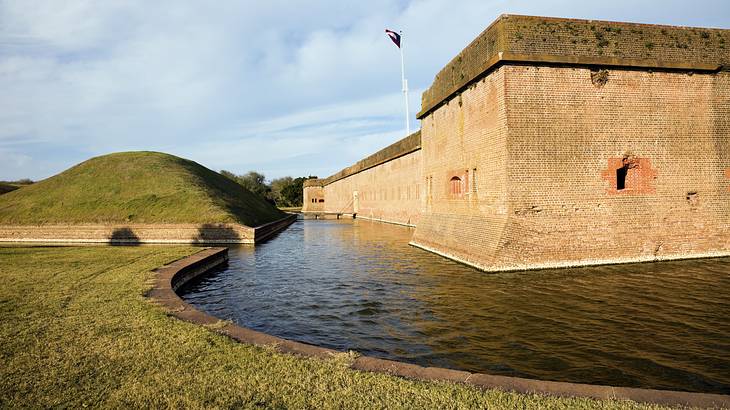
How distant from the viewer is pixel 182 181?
32875mm

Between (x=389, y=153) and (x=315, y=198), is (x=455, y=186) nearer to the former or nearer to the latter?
(x=389, y=153)

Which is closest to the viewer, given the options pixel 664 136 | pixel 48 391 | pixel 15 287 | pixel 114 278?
pixel 48 391

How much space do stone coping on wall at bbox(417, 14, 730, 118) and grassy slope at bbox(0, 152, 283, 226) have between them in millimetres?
18147

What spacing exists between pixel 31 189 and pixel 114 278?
3169 centimetres

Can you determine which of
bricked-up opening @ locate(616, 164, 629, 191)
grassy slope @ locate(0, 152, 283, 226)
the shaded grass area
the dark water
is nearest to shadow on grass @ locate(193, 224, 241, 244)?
grassy slope @ locate(0, 152, 283, 226)

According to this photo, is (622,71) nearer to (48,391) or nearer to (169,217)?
(48,391)

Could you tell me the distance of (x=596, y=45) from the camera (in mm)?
10930

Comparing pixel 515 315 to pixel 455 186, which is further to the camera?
pixel 455 186

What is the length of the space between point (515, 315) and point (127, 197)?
29974 mm

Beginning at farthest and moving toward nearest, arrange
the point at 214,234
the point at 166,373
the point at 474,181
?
the point at 214,234 → the point at 474,181 → the point at 166,373

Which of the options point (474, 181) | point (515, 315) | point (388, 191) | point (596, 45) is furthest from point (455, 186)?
point (388, 191)

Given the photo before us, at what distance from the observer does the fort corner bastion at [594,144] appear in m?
10.5

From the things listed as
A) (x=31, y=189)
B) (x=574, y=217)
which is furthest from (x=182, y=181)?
(x=574, y=217)

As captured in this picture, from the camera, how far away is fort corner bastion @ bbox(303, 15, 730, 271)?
10508mm
